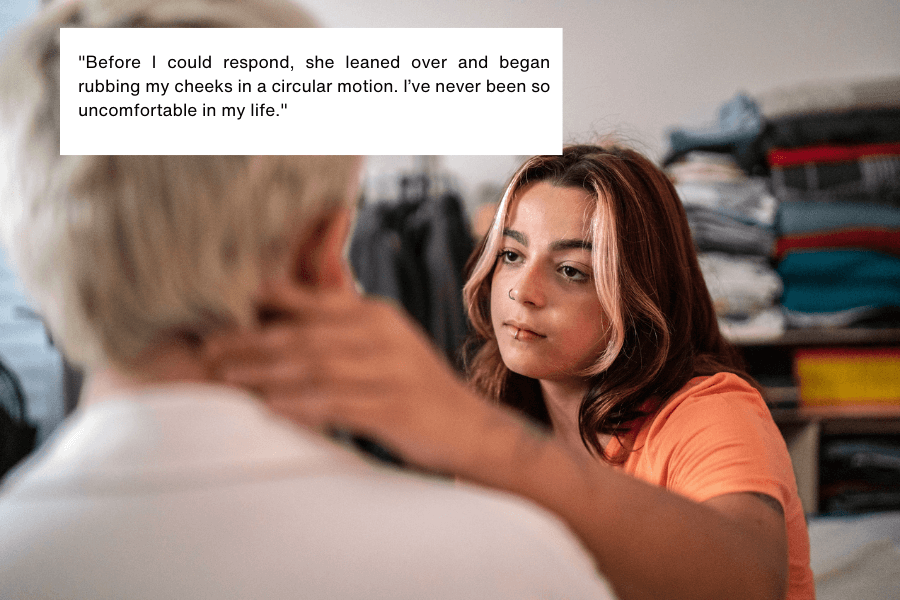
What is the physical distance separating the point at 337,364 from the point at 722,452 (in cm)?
41

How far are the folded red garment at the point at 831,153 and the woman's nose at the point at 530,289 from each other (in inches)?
30.3

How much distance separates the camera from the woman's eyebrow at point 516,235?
73 cm

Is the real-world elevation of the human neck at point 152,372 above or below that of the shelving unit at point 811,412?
above

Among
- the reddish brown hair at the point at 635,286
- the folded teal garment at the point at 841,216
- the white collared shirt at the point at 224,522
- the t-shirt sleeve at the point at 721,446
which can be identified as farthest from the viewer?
the folded teal garment at the point at 841,216

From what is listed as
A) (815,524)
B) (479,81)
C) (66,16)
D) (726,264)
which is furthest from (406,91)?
(815,524)

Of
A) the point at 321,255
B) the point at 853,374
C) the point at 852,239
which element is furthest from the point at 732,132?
the point at 321,255

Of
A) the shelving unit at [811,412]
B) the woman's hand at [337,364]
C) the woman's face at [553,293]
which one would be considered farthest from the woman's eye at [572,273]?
the shelving unit at [811,412]

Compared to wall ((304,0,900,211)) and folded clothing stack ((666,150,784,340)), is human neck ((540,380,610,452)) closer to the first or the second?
folded clothing stack ((666,150,784,340))

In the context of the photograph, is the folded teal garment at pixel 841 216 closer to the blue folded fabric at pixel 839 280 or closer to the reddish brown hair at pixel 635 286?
the blue folded fabric at pixel 839 280

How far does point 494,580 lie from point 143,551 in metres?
0.18

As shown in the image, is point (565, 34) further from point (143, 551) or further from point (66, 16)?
point (143, 551)

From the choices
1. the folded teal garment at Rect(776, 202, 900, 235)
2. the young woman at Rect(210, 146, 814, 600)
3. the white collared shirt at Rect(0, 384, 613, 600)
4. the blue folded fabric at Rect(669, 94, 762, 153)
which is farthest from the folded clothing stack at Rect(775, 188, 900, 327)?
the white collared shirt at Rect(0, 384, 613, 600)

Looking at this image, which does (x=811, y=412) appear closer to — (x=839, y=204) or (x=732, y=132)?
(x=839, y=204)

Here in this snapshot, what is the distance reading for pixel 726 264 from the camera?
Result: 3.84 feet
